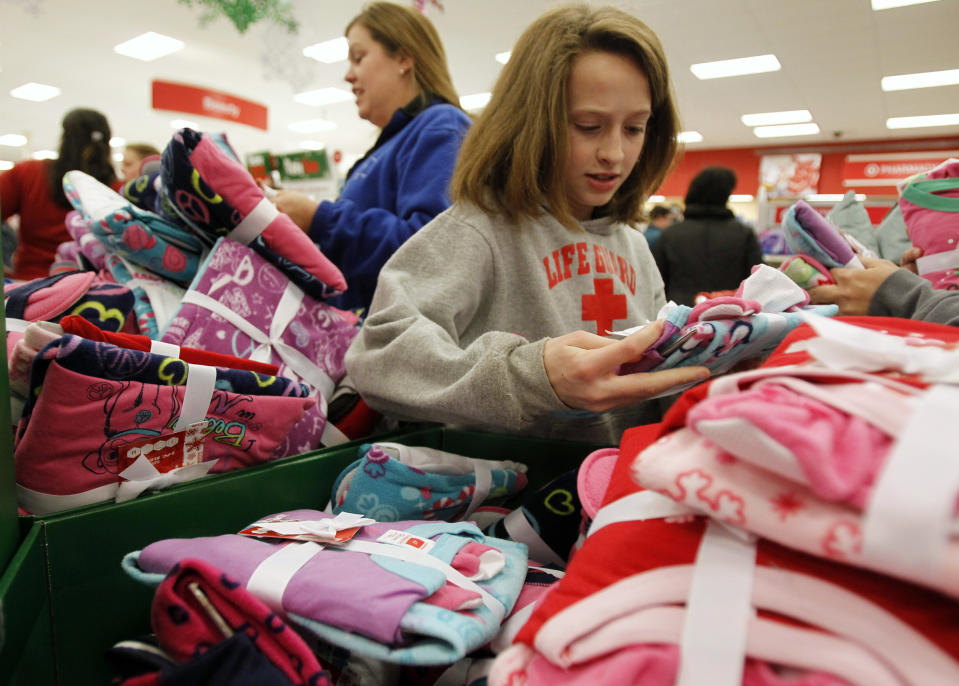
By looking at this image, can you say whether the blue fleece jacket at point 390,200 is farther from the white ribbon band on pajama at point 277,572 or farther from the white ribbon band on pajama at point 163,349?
the white ribbon band on pajama at point 277,572

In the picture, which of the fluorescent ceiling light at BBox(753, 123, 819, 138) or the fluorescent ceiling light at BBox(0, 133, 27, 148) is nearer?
the fluorescent ceiling light at BBox(0, 133, 27, 148)

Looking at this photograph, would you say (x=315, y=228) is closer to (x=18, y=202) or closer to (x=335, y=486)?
(x=335, y=486)

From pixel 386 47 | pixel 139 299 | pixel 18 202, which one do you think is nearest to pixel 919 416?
pixel 139 299

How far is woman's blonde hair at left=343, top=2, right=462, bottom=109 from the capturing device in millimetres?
1400

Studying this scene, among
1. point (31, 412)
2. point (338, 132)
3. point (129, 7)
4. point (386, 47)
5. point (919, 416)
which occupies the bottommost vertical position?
point (31, 412)

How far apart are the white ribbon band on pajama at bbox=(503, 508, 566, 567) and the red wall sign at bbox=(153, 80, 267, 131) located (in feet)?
6.88

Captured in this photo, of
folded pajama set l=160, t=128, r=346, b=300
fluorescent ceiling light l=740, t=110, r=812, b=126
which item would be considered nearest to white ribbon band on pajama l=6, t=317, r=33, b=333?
folded pajama set l=160, t=128, r=346, b=300

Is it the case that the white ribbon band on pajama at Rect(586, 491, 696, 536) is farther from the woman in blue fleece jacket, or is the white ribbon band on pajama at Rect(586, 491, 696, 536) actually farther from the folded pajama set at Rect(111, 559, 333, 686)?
the woman in blue fleece jacket

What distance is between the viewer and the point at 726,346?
60 centimetres

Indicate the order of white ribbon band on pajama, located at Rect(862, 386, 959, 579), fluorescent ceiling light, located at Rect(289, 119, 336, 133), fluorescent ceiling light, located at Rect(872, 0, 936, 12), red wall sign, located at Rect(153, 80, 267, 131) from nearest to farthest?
white ribbon band on pajama, located at Rect(862, 386, 959, 579) → red wall sign, located at Rect(153, 80, 267, 131) → fluorescent ceiling light, located at Rect(872, 0, 936, 12) → fluorescent ceiling light, located at Rect(289, 119, 336, 133)

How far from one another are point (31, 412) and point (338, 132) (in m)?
8.84

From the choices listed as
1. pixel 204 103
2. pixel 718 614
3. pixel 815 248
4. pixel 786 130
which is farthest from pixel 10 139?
pixel 786 130

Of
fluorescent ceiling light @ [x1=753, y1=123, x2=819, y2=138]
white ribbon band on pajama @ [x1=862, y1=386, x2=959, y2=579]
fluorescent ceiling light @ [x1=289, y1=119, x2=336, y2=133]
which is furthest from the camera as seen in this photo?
fluorescent ceiling light @ [x1=753, y1=123, x2=819, y2=138]

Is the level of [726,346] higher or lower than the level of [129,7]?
lower
